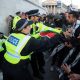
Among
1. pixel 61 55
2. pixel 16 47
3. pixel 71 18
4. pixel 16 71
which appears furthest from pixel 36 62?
pixel 16 47

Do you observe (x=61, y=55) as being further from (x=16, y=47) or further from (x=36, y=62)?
(x=16, y=47)

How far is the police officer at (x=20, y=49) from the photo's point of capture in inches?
186

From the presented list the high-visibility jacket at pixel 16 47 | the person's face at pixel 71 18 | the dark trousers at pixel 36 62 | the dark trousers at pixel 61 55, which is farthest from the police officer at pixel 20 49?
the dark trousers at pixel 36 62

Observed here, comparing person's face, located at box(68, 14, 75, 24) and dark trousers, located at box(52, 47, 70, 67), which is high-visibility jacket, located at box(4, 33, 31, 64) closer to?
dark trousers, located at box(52, 47, 70, 67)

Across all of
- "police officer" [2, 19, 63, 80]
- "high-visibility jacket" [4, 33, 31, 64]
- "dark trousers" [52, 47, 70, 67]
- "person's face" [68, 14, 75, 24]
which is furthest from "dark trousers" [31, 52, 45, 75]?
"high-visibility jacket" [4, 33, 31, 64]

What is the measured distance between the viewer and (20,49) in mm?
4734

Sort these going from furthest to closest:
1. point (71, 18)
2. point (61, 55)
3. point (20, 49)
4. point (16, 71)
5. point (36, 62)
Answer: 1. point (36, 62)
2. point (61, 55)
3. point (71, 18)
4. point (16, 71)
5. point (20, 49)

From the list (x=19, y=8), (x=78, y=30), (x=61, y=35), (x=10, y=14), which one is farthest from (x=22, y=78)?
(x=19, y=8)

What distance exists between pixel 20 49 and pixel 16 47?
0.09 m

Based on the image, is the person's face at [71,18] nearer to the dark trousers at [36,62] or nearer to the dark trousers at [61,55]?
the dark trousers at [61,55]

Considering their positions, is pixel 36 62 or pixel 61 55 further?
pixel 36 62

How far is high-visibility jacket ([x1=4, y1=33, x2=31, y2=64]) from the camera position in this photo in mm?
4729

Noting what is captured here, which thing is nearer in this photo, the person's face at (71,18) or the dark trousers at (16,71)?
the dark trousers at (16,71)

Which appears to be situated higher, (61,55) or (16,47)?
(16,47)
